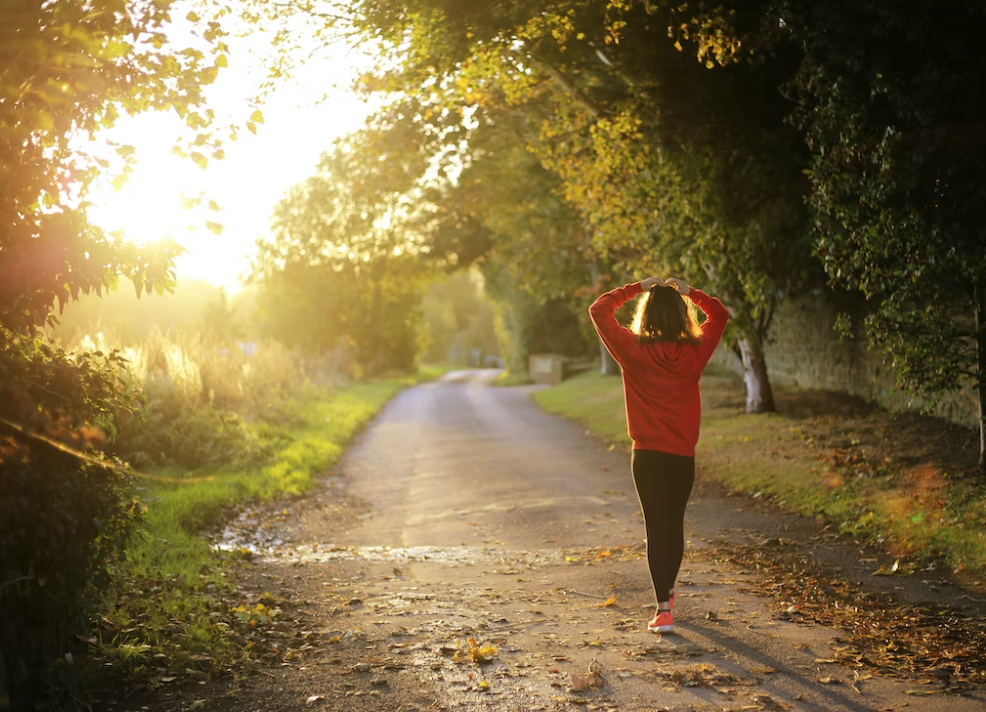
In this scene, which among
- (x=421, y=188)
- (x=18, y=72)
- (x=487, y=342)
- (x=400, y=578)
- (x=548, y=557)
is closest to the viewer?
(x=18, y=72)

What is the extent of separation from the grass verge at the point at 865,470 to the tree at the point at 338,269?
26.9m

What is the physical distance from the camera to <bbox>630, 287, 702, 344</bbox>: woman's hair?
20.6 ft

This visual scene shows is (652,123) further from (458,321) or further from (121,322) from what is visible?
(458,321)

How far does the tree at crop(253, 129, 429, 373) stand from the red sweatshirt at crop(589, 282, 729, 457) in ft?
118

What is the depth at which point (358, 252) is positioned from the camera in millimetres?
48094

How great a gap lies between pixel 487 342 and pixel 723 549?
98.2 m

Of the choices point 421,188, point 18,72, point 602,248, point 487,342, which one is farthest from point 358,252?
point 487,342

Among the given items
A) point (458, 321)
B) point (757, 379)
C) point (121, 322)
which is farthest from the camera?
point (458, 321)

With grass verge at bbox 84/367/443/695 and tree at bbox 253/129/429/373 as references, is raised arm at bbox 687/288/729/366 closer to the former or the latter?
grass verge at bbox 84/367/443/695

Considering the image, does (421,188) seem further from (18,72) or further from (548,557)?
(18,72)

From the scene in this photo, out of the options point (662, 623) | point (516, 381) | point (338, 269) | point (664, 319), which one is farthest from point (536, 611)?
point (338, 269)

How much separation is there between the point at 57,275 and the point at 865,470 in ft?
31.1

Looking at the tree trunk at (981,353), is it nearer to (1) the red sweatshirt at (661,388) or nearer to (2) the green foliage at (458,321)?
(1) the red sweatshirt at (661,388)

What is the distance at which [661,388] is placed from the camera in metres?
6.34
